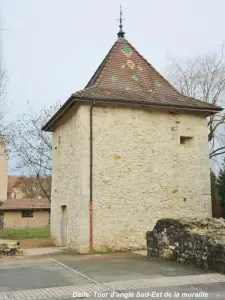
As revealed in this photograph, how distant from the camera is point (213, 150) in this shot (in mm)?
22500

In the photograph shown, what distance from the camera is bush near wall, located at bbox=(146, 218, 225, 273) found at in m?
8.76

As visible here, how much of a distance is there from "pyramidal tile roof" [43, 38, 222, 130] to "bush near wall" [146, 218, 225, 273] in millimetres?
5448

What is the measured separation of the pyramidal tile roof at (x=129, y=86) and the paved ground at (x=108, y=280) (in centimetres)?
622

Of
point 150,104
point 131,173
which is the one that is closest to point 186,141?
point 150,104

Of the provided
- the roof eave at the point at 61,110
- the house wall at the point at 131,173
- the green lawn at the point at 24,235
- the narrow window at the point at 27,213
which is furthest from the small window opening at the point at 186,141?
the narrow window at the point at 27,213

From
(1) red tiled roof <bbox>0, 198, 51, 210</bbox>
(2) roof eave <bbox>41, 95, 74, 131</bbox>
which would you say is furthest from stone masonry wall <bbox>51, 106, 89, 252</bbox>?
(1) red tiled roof <bbox>0, 198, 51, 210</bbox>

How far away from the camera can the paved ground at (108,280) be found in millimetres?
6547

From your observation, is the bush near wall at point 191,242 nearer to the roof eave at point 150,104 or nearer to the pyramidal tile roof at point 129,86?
the roof eave at point 150,104

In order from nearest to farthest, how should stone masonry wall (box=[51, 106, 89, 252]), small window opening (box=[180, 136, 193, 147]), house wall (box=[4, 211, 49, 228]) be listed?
stone masonry wall (box=[51, 106, 89, 252]) < small window opening (box=[180, 136, 193, 147]) < house wall (box=[4, 211, 49, 228])

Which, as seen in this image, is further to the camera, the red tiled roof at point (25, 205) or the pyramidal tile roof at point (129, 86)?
the red tiled roof at point (25, 205)

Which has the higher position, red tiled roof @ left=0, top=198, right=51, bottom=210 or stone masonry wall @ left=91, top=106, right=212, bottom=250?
stone masonry wall @ left=91, top=106, right=212, bottom=250

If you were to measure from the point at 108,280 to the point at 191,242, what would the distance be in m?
2.84

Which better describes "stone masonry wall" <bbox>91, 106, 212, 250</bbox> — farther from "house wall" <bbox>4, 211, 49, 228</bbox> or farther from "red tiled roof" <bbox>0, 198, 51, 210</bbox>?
"house wall" <bbox>4, 211, 49, 228</bbox>

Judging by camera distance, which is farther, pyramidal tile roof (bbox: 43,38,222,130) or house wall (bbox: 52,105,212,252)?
pyramidal tile roof (bbox: 43,38,222,130)
